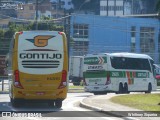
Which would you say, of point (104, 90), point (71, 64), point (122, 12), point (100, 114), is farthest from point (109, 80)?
point (122, 12)

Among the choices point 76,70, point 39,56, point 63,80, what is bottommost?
point 76,70

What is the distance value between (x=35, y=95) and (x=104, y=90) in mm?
17455

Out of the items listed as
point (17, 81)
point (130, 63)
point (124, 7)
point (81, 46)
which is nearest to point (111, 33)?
point (81, 46)

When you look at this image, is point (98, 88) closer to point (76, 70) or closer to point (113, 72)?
point (113, 72)

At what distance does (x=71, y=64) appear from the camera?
65625mm

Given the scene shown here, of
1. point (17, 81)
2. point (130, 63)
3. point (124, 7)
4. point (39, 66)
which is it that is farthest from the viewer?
point (124, 7)

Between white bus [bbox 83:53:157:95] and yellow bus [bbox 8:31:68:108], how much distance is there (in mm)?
16819

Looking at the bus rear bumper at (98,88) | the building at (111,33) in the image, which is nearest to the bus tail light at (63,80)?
the bus rear bumper at (98,88)

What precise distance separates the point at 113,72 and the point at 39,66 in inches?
694

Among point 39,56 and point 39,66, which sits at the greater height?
point 39,56

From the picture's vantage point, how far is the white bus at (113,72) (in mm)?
40312

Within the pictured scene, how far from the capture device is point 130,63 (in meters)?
42.3

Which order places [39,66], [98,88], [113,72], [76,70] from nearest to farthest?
1. [39,66]
2. [113,72]
3. [98,88]
4. [76,70]

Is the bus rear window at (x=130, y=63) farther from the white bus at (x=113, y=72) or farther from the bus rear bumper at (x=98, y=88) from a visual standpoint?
the bus rear bumper at (x=98, y=88)
